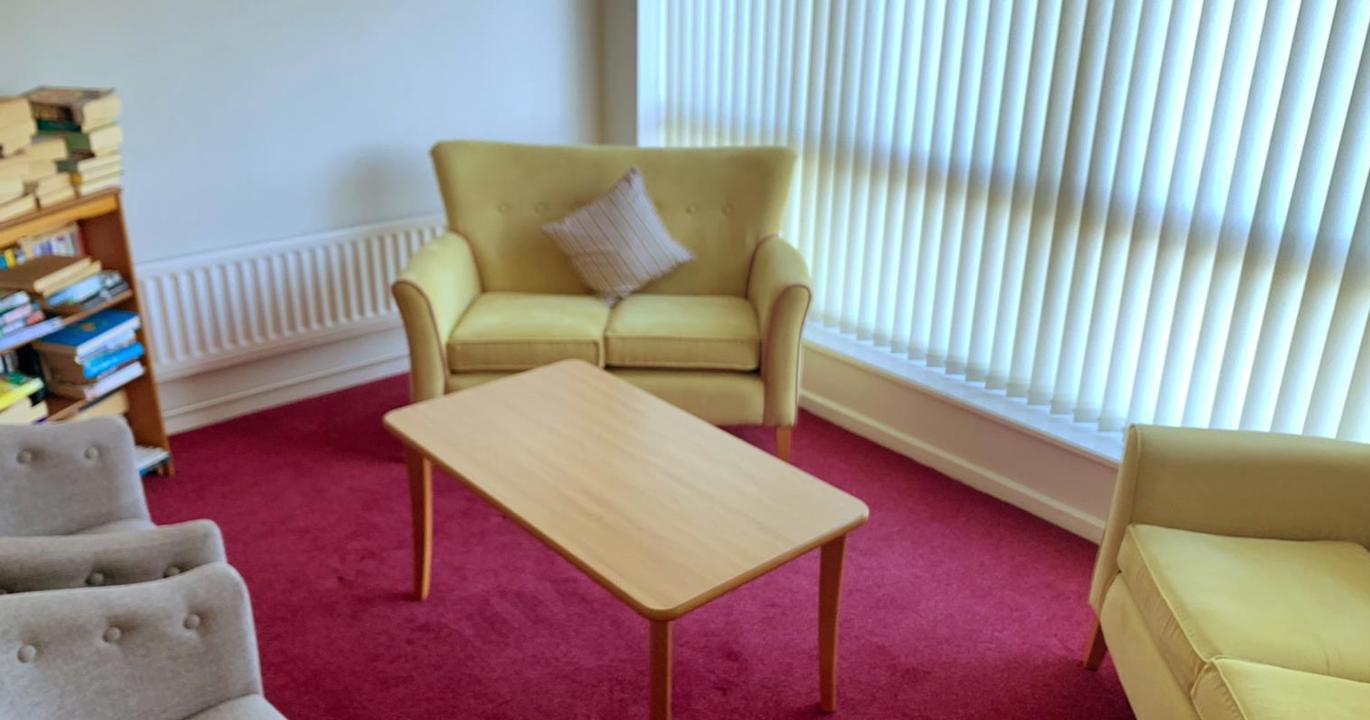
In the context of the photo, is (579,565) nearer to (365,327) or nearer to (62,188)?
(62,188)

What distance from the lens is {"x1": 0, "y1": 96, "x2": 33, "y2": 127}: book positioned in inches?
111

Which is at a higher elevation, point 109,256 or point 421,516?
point 109,256

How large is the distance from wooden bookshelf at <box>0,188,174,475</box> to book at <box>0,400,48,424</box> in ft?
0.15

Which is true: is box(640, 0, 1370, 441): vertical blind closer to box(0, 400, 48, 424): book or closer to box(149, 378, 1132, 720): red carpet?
box(149, 378, 1132, 720): red carpet

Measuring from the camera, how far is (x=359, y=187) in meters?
3.98

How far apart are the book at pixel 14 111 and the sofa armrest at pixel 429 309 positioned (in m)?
1.02

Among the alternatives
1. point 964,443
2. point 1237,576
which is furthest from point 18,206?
point 1237,576

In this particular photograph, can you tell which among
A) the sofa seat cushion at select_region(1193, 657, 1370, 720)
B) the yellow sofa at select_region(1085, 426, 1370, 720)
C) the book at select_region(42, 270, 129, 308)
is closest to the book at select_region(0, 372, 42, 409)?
the book at select_region(42, 270, 129, 308)

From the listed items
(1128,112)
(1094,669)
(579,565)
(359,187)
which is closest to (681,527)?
(579,565)

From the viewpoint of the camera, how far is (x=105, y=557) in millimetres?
1997

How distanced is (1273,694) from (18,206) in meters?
3.05

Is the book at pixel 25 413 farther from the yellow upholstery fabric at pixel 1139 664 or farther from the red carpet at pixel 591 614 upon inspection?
the yellow upholstery fabric at pixel 1139 664

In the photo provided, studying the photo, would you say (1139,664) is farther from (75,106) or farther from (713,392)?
(75,106)

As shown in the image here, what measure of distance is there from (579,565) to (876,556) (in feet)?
4.09
